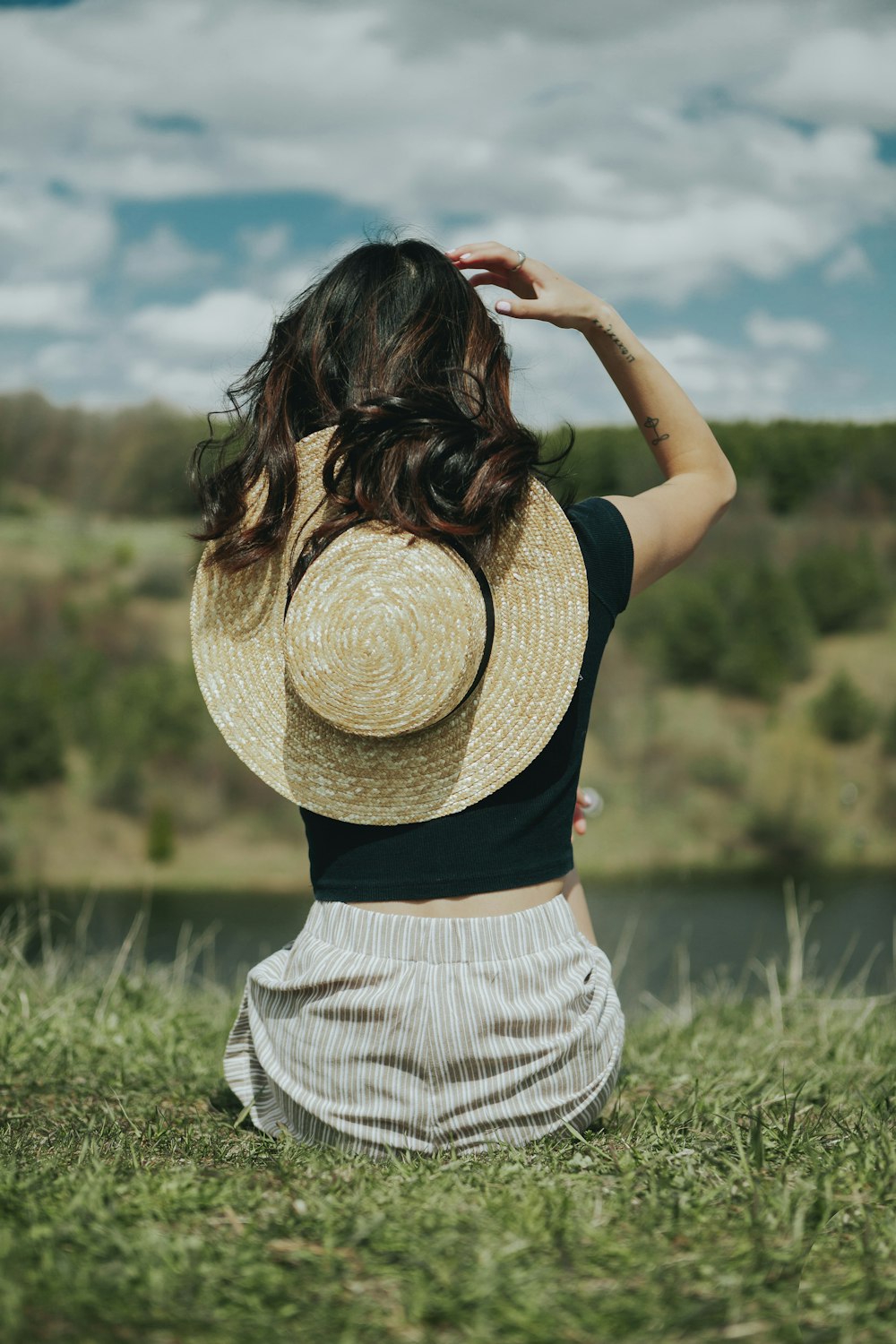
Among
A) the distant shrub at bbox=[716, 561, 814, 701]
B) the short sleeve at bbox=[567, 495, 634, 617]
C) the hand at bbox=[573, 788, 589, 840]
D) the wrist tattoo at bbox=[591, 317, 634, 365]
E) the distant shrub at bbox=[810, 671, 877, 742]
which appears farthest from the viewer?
the distant shrub at bbox=[716, 561, 814, 701]

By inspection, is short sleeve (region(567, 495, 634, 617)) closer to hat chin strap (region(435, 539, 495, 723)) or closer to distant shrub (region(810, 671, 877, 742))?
hat chin strap (region(435, 539, 495, 723))

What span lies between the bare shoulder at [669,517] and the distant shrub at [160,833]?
16.7 metres

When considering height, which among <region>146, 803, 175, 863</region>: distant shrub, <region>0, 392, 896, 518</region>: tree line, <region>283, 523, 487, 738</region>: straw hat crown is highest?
<region>0, 392, 896, 518</region>: tree line

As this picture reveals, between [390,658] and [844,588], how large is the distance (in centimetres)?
2347

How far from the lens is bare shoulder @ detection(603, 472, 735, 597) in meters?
2.13

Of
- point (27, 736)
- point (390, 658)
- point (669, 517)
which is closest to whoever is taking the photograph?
point (390, 658)

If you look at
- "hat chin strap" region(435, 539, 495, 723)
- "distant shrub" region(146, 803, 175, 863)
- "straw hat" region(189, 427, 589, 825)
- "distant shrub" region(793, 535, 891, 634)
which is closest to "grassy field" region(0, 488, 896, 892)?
"distant shrub" region(146, 803, 175, 863)

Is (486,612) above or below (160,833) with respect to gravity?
above

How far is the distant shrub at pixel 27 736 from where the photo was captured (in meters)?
20.8

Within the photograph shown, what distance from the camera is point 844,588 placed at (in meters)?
23.8

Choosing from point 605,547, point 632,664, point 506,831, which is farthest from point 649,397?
point 632,664

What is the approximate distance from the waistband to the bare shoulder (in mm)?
639

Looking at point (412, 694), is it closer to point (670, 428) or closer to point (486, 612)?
point (486, 612)

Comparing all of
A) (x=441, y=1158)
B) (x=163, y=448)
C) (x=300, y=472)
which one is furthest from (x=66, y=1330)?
(x=163, y=448)
